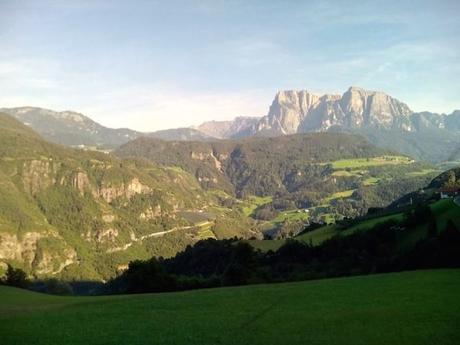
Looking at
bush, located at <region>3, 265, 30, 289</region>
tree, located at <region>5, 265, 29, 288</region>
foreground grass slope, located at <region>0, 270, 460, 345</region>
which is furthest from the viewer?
tree, located at <region>5, 265, 29, 288</region>

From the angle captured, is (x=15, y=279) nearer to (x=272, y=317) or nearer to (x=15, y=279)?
(x=15, y=279)

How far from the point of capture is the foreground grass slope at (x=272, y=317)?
105 feet

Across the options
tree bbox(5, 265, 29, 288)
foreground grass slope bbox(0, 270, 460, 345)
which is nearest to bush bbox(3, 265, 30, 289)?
tree bbox(5, 265, 29, 288)

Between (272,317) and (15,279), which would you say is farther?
(15,279)

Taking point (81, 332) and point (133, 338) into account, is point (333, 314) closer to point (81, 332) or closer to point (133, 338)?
point (133, 338)

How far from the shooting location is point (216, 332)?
34.2 m

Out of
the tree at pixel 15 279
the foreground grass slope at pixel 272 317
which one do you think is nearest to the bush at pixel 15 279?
the tree at pixel 15 279

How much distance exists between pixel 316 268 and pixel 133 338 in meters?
65.1

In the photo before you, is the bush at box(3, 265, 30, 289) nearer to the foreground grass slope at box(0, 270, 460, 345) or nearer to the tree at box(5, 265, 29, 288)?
the tree at box(5, 265, 29, 288)

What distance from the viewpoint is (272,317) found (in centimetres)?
3853

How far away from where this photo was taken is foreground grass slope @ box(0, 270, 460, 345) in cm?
3216

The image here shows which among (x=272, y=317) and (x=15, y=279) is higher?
(x=272, y=317)

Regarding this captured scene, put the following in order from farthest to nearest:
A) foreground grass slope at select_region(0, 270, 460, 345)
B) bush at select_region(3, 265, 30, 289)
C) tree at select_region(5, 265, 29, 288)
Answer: tree at select_region(5, 265, 29, 288) → bush at select_region(3, 265, 30, 289) → foreground grass slope at select_region(0, 270, 460, 345)

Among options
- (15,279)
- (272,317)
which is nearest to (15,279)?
(15,279)
